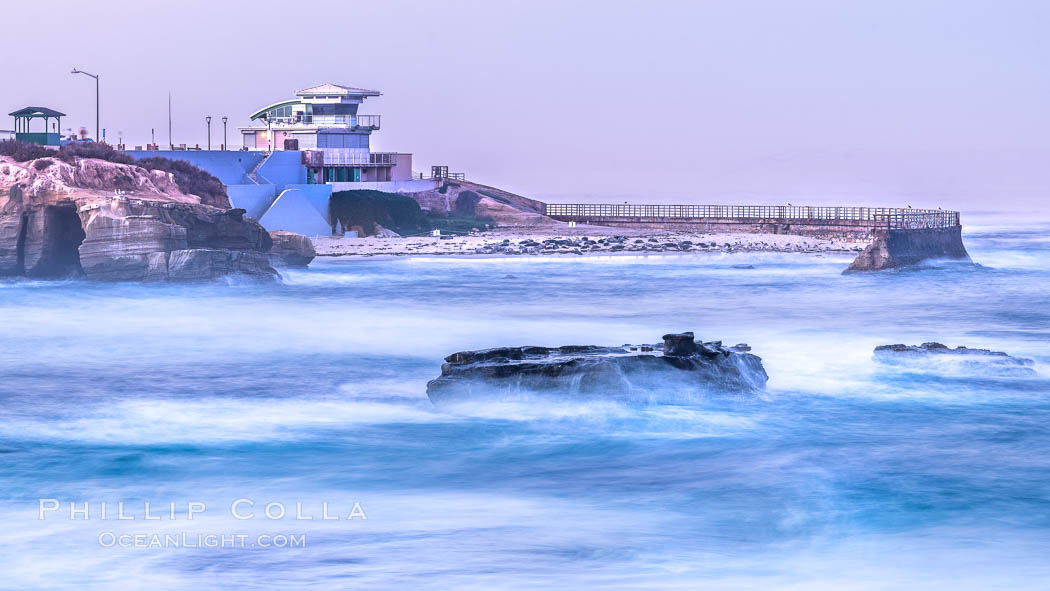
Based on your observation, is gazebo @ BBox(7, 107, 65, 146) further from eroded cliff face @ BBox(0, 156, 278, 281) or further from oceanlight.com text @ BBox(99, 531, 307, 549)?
oceanlight.com text @ BBox(99, 531, 307, 549)

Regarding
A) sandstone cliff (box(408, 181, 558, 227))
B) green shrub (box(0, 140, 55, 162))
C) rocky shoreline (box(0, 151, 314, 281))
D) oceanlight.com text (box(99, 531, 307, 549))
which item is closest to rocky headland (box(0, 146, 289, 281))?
rocky shoreline (box(0, 151, 314, 281))

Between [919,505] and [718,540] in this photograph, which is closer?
[718,540]

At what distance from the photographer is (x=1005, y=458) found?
20062mm

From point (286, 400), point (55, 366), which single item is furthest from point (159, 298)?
point (286, 400)

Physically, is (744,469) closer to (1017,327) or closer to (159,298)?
(1017,327)

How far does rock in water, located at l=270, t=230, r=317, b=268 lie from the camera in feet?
179

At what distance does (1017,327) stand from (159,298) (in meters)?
26.8

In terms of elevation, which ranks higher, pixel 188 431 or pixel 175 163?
pixel 175 163

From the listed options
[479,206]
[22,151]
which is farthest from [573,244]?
[22,151]

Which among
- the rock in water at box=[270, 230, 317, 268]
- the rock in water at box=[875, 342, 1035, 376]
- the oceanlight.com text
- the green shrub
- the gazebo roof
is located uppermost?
the gazebo roof

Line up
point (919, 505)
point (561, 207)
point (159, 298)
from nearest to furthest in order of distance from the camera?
point (919, 505)
point (159, 298)
point (561, 207)

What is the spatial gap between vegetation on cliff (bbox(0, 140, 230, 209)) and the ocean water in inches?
566

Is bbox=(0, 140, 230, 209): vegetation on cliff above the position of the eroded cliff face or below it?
above

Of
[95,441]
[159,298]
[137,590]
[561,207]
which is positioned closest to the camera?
[137,590]
